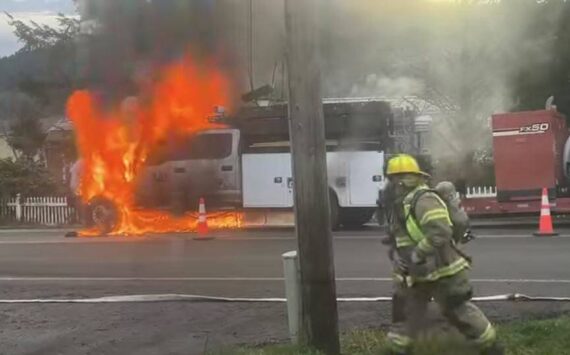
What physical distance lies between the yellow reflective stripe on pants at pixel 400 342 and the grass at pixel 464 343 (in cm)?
8

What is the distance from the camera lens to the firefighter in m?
4.57

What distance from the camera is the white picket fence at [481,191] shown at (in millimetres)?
16156

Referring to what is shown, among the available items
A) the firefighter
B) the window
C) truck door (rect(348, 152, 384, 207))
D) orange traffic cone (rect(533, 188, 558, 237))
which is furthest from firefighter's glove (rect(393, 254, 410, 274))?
the window

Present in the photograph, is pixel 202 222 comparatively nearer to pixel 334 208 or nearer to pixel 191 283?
pixel 334 208

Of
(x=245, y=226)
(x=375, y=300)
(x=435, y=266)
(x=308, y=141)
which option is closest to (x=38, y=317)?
(x=375, y=300)

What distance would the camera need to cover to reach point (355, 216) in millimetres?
15797

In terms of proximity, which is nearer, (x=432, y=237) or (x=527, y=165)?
(x=432, y=237)

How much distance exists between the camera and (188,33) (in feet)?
60.9

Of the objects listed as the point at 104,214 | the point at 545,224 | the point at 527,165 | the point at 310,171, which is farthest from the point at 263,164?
the point at 310,171

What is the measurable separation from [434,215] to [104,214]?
488 inches

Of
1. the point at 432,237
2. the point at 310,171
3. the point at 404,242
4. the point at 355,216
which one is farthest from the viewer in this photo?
the point at 355,216

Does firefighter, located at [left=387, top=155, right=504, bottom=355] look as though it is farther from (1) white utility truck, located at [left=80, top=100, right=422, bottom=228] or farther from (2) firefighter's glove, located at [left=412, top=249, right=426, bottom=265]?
(1) white utility truck, located at [left=80, top=100, right=422, bottom=228]

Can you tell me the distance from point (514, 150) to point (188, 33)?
7715 millimetres

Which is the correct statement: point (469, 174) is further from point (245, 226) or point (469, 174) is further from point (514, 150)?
point (245, 226)
